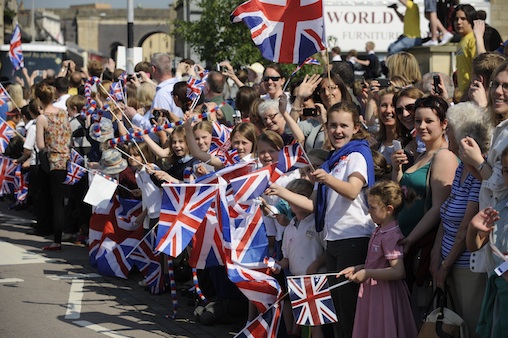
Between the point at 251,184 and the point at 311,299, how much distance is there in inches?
45.6

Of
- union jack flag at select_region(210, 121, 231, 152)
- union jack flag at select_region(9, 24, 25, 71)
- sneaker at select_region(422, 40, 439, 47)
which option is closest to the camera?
union jack flag at select_region(210, 121, 231, 152)

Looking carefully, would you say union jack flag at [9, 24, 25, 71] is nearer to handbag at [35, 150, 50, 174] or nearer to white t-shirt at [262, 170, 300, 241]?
handbag at [35, 150, 50, 174]

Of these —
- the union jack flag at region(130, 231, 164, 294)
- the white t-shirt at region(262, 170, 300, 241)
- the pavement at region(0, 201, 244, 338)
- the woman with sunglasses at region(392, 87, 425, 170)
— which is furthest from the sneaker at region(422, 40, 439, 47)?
the woman with sunglasses at region(392, 87, 425, 170)

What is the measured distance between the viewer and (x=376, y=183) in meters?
6.72

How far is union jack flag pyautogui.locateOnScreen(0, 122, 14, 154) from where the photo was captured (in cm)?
1602

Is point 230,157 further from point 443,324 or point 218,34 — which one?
point 218,34

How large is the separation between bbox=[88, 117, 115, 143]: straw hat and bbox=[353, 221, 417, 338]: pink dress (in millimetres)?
6232

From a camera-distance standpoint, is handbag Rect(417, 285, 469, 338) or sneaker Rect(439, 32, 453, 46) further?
sneaker Rect(439, 32, 453, 46)

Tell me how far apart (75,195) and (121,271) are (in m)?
3.19

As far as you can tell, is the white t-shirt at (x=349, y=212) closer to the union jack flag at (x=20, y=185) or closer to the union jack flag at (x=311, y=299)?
the union jack flag at (x=311, y=299)

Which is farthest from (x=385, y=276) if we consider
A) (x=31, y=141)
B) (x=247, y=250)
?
(x=31, y=141)

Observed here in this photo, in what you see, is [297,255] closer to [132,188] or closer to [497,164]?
[497,164]

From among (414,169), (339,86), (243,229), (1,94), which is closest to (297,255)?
(243,229)

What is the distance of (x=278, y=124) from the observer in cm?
897
